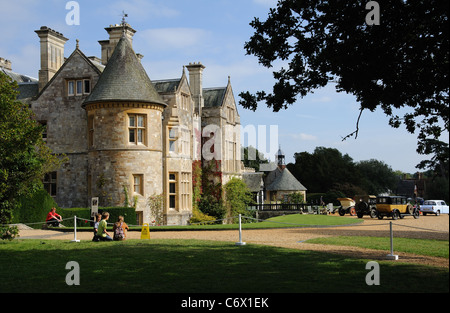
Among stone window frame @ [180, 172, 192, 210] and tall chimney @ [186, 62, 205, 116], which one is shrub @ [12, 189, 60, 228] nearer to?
stone window frame @ [180, 172, 192, 210]

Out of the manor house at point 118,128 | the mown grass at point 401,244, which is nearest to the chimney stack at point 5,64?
the manor house at point 118,128

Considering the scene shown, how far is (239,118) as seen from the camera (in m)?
44.3

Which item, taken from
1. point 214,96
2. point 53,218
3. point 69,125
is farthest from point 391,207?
point 69,125

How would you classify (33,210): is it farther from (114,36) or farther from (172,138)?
(114,36)

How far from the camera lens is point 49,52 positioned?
34000 millimetres

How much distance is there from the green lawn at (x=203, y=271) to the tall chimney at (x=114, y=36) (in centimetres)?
2078

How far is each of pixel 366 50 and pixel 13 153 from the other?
40.1 ft

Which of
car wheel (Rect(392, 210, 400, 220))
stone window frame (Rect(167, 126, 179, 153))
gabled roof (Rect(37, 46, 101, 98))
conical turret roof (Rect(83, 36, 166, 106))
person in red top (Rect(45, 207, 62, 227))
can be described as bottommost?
car wheel (Rect(392, 210, 400, 220))

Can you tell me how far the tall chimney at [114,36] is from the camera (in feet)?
108

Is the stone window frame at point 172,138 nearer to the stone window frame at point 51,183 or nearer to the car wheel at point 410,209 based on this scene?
the stone window frame at point 51,183

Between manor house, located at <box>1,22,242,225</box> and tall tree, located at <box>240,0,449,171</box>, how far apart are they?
17.6m

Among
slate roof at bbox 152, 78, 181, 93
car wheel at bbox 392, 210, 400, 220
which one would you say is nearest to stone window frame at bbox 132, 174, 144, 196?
slate roof at bbox 152, 78, 181, 93

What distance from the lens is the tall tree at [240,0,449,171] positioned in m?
10.9
